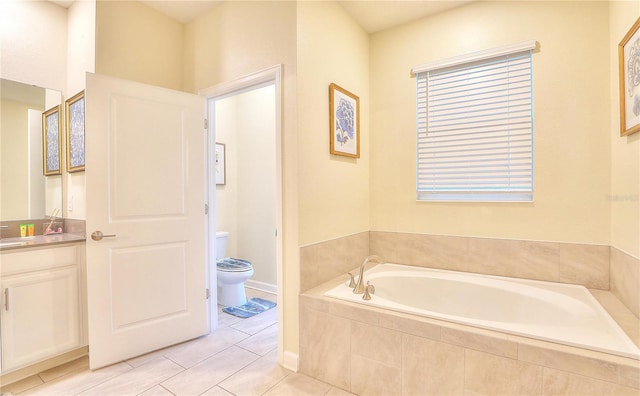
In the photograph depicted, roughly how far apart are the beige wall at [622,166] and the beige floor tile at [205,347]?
2545 mm

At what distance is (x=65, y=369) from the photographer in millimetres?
1959

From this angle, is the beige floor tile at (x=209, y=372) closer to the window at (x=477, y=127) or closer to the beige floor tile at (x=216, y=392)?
the beige floor tile at (x=216, y=392)

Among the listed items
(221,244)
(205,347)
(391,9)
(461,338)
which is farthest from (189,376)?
(391,9)

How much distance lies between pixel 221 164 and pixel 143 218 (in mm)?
1690

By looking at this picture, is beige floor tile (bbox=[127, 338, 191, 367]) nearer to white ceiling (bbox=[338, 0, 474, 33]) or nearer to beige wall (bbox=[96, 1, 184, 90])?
beige wall (bbox=[96, 1, 184, 90])

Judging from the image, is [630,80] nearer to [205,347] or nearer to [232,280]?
[205,347]

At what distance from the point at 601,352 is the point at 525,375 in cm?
29

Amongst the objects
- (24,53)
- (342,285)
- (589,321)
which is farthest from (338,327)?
(24,53)

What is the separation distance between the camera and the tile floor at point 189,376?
175 centimetres

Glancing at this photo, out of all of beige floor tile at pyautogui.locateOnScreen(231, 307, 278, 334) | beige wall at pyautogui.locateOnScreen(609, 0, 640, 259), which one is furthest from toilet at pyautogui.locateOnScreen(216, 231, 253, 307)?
beige wall at pyautogui.locateOnScreen(609, 0, 640, 259)

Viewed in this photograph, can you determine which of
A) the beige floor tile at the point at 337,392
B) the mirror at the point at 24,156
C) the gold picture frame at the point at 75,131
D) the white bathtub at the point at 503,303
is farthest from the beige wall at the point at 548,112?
the mirror at the point at 24,156

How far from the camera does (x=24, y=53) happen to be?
7.14 feet

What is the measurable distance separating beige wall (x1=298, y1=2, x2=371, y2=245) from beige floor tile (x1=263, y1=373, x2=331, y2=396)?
83cm

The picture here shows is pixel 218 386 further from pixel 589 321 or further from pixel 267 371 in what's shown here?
pixel 589 321
